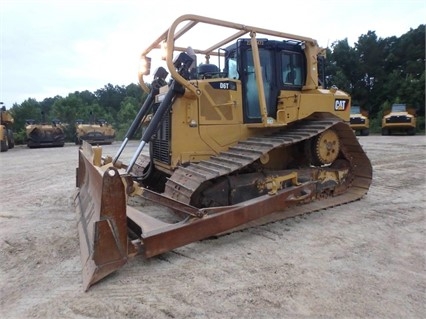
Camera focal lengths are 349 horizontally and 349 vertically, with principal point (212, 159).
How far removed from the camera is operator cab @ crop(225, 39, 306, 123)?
5.30 m

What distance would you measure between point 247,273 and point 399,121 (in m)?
21.5

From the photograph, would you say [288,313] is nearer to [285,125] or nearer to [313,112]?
[285,125]

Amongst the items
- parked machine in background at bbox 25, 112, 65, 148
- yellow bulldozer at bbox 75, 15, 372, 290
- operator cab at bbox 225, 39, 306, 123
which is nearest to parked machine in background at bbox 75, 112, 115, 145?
parked machine in background at bbox 25, 112, 65, 148

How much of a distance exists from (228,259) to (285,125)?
266cm

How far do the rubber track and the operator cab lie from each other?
0.55 m

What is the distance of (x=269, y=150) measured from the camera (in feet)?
15.3

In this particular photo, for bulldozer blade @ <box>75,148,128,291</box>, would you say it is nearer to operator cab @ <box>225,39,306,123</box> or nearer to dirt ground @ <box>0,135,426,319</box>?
dirt ground @ <box>0,135,426,319</box>

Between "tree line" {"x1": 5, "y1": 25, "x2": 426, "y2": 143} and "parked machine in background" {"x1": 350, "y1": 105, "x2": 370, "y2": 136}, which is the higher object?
"tree line" {"x1": 5, "y1": 25, "x2": 426, "y2": 143}

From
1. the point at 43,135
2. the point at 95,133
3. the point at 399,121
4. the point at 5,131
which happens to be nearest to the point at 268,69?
the point at 95,133

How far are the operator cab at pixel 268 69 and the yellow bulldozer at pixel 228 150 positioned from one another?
0.05 feet

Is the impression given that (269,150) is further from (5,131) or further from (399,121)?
(399,121)

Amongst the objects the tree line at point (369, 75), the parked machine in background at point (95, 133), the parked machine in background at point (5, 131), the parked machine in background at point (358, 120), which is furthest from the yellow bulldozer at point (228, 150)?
the tree line at point (369, 75)

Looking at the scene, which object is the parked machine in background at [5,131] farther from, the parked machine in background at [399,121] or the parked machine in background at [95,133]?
the parked machine in background at [399,121]

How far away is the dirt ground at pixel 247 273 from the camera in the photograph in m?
2.69
